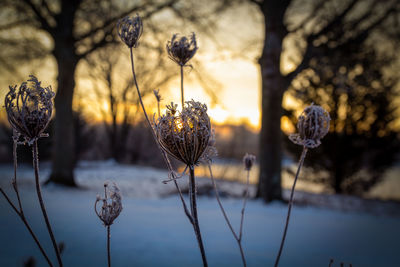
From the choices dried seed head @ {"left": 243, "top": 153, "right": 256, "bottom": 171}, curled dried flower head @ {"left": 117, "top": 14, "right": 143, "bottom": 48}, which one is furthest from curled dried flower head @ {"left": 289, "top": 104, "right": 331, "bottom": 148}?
curled dried flower head @ {"left": 117, "top": 14, "right": 143, "bottom": 48}

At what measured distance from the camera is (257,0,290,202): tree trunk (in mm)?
6250

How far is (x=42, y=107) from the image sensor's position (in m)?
1.05

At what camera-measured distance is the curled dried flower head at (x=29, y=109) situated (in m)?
1.01

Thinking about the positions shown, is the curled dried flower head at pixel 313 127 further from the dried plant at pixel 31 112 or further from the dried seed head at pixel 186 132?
the dried plant at pixel 31 112

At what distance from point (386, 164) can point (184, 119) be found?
14033mm

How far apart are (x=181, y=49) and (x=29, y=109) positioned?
72cm

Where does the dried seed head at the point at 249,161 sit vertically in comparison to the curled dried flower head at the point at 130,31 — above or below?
below

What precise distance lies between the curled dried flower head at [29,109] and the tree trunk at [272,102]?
18.8ft

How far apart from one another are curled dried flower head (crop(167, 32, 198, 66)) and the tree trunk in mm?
5288

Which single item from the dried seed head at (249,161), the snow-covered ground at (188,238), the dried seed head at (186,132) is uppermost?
the dried seed head at (186,132)

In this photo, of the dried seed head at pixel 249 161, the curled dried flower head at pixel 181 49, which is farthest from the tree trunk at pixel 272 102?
the curled dried flower head at pixel 181 49

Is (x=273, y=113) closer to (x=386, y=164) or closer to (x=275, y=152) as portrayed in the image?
(x=275, y=152)

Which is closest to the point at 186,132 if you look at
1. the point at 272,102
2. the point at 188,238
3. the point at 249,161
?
the point at 249,161

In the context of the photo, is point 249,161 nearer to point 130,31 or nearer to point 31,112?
point 130,31
